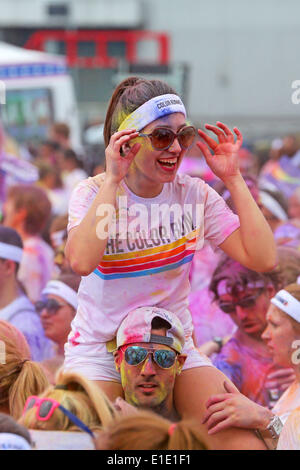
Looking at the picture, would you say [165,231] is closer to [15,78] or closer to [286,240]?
[286,240]

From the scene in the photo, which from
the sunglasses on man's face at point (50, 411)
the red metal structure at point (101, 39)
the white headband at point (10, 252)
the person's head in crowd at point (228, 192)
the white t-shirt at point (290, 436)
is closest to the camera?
the sunglasses on man's face at point (50, 411)

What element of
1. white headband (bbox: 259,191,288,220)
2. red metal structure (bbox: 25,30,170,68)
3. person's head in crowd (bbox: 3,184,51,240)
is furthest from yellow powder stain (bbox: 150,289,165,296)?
red metal structure (bbox: 25,30,170,68)

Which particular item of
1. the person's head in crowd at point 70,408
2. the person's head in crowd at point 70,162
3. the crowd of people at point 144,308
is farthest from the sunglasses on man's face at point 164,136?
the person's head in crowd at point 70,162

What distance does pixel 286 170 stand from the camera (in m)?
10.2

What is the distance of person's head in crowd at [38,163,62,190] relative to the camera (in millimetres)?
9844

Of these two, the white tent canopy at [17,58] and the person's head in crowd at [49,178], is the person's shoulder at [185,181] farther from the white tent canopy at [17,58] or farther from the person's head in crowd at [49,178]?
the white tent canopy at [17,58]

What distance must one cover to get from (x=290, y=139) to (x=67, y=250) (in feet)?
29.8

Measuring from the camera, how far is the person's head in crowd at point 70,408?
254 cm

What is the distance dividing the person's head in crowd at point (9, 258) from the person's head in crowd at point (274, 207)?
1.80 metres

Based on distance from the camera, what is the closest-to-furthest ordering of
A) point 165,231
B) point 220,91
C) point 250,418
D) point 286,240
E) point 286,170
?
point 250,418
point 165,231
point 286,240
point 286,170
point 220,91

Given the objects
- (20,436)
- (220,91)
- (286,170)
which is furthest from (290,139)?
(220,91)

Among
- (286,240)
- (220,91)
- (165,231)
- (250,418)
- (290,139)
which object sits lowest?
(220,91)

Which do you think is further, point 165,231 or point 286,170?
point 286,170
